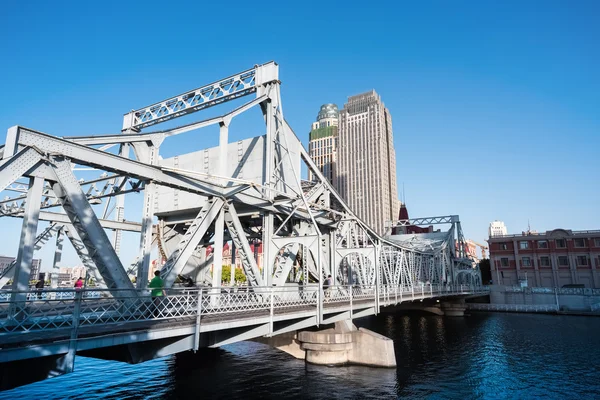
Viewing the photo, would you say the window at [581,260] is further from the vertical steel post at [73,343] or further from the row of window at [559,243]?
the vertical steel post at [73,343]

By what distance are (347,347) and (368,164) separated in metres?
140

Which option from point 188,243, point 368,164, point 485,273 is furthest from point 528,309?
point 368,164

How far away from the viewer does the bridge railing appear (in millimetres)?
8609

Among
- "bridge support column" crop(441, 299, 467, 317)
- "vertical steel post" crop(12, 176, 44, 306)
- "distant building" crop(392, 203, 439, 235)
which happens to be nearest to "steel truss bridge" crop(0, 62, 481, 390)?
"vertical steel post" crop(12, 176, 44, 306)

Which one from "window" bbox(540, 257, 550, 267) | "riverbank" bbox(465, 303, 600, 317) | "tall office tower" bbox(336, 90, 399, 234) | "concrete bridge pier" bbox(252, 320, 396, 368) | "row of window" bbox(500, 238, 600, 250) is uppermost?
"tall office tower" bbox(336, 90, 399, 234)

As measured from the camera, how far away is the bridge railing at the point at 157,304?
339 inches

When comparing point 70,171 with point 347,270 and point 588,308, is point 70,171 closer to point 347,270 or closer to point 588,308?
point 347,270

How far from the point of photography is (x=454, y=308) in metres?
59.8

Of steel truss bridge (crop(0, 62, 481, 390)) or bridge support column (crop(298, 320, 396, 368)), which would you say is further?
bridge support column (crop(298, 320, 396, 368))

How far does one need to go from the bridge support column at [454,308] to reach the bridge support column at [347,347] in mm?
41843

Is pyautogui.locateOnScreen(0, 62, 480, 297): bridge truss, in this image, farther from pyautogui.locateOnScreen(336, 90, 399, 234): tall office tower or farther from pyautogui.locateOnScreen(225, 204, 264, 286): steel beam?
pyautogui.locateOnScreen(336, 90, 399, 234): tall office tower

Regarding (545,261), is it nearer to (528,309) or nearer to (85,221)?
(528,309)

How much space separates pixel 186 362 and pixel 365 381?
11604mm

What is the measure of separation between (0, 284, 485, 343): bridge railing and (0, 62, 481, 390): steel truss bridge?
9cm
